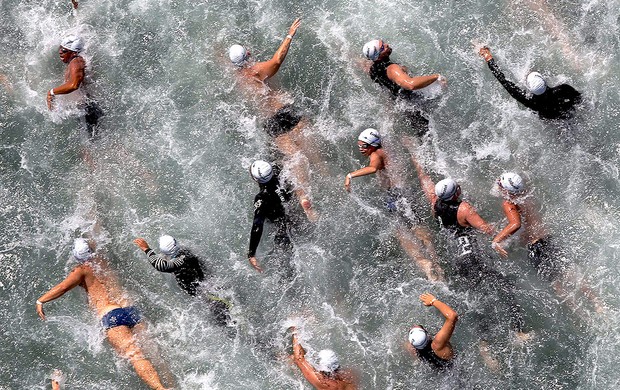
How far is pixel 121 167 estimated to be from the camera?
1457cm

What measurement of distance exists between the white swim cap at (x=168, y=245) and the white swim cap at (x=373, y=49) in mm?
4811

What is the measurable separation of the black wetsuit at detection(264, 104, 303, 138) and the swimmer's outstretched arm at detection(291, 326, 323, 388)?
12.8 feet

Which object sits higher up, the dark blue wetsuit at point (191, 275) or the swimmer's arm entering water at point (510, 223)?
the swimmer's arm entering water at point (510, 223)

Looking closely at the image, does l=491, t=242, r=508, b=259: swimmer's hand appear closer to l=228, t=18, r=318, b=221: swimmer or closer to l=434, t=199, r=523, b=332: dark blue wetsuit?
l=434, t=199, r=523, b=332: dark blue wetsuit

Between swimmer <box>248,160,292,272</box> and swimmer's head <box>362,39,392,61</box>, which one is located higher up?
swimmer's head <box>362,39,392,61</box>

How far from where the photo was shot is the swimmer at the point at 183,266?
12.9m

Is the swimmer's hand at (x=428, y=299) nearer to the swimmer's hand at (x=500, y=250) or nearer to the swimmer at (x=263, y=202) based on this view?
the swimmer's hand at (x=500, y=250)

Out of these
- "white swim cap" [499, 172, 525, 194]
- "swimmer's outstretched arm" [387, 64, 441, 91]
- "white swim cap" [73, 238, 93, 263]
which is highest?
"swimmer's outstretched arm" [387, 64, 441, 91]

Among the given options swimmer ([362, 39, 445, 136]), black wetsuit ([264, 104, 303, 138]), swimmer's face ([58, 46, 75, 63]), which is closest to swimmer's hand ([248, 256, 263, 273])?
black wetsuit ([264, 104, 303, 138])

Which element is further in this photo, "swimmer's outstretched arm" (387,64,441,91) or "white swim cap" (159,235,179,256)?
"swimmer's outstretched arm" (387,64,441,91)

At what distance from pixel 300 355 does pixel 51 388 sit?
15.2ft

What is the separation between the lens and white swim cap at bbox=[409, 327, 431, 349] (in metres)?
12.1

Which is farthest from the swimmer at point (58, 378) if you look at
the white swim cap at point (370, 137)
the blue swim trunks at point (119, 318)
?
the white swim cap at point (370, 137)

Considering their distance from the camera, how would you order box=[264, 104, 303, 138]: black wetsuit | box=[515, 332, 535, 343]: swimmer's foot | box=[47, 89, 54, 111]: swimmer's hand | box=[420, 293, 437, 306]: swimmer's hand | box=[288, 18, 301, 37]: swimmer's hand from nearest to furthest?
box=[420, 293, 437, 306]: swimmer's hand
box=[515, 332, 535, 343]: swimmer's foot
box=[288, 18, 301, 37]: swimmer's hand
box=[264, 104, 303, 138]: black wetsuit
box=[47, 89, 54, 111]: swimmer's hand
